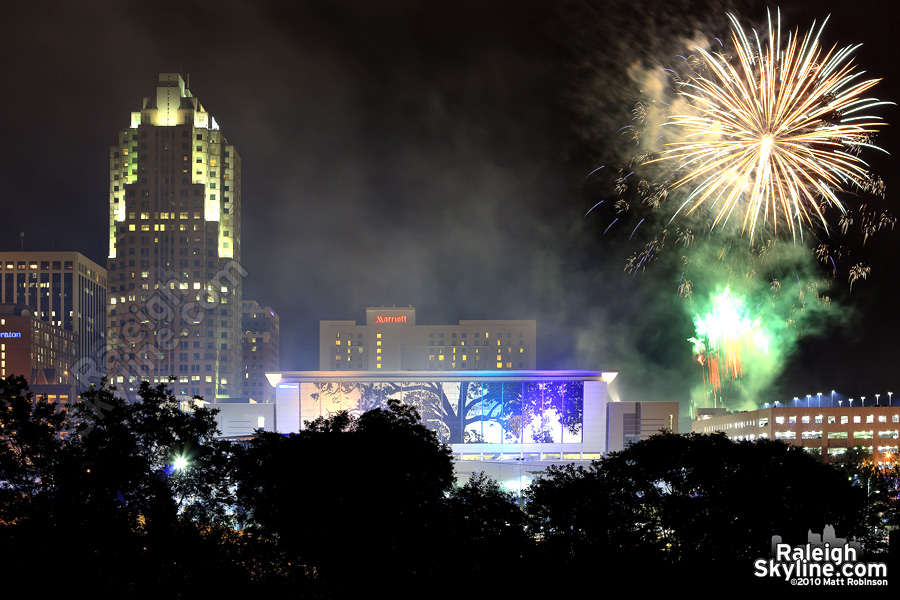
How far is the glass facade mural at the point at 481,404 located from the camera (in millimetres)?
118625

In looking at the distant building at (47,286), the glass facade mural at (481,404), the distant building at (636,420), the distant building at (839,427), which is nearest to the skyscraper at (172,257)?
the distant building at (47,286)

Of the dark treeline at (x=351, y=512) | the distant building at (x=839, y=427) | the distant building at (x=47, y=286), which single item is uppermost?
the distant building at (x=47, y=286)

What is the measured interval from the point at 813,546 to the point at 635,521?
7241mm

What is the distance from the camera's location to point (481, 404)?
120188 mm

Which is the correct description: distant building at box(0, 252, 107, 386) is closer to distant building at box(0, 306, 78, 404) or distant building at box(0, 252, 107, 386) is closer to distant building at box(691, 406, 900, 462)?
distant building at box(0, 306, 78, 404)

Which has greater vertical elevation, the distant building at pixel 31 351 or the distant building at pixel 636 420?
the distant building at pixel 31 351

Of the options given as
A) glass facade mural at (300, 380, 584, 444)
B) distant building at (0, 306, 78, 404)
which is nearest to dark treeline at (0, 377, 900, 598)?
glass facade mural at (300, 380, 584, 444)

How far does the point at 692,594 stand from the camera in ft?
104

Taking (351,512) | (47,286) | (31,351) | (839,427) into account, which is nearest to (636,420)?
(839,427)

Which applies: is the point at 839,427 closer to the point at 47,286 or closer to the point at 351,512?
the point at 351,512

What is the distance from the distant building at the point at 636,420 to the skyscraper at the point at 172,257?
2767 inches

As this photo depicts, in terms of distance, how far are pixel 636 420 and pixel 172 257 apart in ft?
282

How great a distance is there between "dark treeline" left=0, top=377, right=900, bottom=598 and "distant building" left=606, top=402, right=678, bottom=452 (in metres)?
75.4

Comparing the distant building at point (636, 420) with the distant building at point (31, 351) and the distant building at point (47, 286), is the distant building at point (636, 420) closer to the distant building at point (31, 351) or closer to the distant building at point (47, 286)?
the distant building at point (31, 351)
